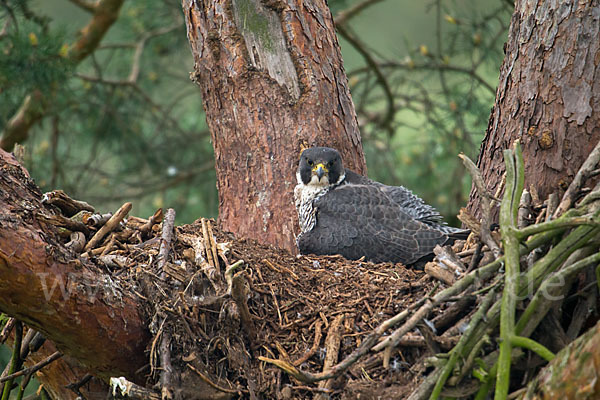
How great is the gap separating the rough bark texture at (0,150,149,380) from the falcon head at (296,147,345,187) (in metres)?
1.66

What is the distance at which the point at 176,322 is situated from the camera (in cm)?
230

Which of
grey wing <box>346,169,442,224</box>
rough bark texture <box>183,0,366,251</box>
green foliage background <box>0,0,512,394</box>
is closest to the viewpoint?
rough bark texture <box>183,0,366,251</box>

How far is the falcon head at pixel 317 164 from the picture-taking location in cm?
375

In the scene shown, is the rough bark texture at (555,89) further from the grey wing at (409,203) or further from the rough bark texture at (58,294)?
the rough bark texture at (58,294)

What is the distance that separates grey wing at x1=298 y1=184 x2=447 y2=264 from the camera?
3.73 metres

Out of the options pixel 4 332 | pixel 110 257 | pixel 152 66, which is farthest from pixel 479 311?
pixel 152 66

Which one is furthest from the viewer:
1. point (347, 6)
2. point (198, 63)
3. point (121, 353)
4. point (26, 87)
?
point (347, 6)

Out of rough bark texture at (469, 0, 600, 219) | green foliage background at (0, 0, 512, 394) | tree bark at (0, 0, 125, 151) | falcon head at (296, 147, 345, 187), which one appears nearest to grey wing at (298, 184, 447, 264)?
falcon head at (296, 147, 345, 187)

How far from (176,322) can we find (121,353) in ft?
0.72

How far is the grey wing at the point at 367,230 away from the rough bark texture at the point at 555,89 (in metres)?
1.06

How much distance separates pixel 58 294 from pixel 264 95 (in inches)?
75.1

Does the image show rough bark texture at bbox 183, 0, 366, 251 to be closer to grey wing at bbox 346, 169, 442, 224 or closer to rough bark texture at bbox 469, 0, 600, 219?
grey wing at bbox 346, 169, 442, 224

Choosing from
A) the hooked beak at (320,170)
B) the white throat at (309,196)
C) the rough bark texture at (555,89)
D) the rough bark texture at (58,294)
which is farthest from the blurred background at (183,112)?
the rough bark texture at (58,294)

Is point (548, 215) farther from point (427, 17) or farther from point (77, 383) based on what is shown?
point (427, 17)
